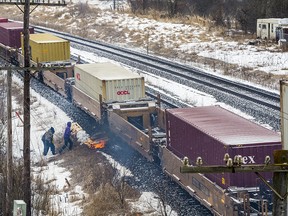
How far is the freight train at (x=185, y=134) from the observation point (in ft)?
61.2

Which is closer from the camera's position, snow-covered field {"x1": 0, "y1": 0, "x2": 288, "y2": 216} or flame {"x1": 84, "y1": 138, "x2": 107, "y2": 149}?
snow-covered field {"x1": 0, "y1": 0, "x2": 288, "y2": 216}

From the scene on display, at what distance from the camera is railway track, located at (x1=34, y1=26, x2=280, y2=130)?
32219 millimetres

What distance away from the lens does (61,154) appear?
28797mm

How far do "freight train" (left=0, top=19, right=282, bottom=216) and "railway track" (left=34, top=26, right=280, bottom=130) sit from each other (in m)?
5.10

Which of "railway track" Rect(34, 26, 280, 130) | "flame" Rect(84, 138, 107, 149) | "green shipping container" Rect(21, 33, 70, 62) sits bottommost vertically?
"flame" Rect(84, 138, 107, 149)

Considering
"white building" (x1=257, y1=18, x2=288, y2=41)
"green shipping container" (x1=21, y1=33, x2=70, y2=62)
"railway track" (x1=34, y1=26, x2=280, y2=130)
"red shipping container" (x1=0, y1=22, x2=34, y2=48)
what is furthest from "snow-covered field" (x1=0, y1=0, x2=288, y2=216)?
"red shipping container" (x1=0, y1=22, x2=34, y2=48)

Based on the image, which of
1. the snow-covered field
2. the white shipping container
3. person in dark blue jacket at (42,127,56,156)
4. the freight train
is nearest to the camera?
the freight train

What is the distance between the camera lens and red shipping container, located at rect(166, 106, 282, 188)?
1875cm

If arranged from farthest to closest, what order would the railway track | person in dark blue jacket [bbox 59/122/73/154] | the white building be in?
the white building < the railway track < person in dark blue jacket [bbox 59/122/73/154]

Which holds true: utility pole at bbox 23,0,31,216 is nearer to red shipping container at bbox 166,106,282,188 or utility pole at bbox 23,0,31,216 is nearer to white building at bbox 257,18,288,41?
red shipping container at bbox 166,106,282,188

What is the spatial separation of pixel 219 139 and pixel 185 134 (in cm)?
279

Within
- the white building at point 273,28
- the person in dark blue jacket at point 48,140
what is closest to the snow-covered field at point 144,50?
the person in dark blue jacket at point 48,140

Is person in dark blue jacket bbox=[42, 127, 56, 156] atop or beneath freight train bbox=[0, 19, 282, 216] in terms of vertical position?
beneath

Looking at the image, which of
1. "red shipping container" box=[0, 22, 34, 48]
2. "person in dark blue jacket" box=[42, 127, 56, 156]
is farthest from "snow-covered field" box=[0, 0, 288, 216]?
"red shipping container" box=[0, 22, 34, 48]
